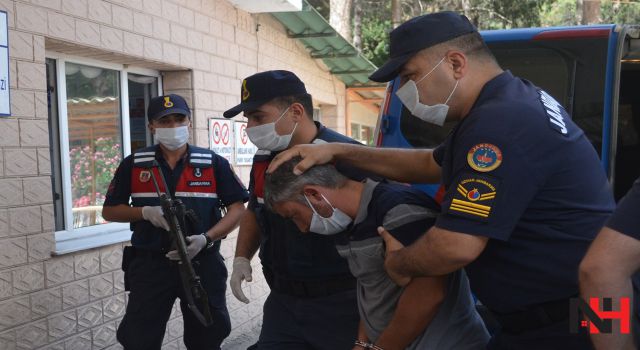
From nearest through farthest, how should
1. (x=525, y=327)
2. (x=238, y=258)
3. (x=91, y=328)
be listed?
(x=525, y=327)
(x=238, y=258)
(x=91, y=328)

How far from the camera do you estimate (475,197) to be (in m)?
1.68

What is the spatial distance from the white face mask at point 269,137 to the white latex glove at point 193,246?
3.11 ft

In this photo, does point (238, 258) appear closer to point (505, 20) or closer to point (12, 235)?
point (12, 235)

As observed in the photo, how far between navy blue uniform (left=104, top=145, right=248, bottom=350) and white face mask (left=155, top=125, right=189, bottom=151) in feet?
0.25

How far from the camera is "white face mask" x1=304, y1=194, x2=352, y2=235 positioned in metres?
2.29

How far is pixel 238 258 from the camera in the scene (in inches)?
131

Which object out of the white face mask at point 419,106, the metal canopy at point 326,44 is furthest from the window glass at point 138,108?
the white face mask at point 419,106

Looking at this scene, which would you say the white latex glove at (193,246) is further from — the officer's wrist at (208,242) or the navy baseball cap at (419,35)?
the navy baseball cap at (419,35)

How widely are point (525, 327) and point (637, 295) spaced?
29 centimetres

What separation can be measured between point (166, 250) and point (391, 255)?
2238 millimetres

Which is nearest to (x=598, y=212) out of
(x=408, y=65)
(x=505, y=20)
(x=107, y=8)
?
(x=408, y=65)

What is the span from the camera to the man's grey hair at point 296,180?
228 cm

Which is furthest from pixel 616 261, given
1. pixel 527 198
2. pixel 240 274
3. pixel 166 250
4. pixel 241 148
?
pixel 241 148

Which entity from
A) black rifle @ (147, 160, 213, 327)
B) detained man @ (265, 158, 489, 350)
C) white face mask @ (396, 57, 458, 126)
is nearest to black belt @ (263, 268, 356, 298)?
detained man @ (265, 158, 489, 350)
